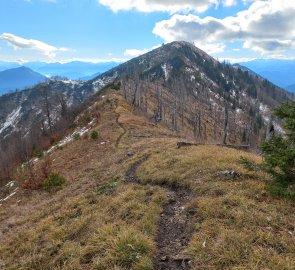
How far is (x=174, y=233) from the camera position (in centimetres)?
1076

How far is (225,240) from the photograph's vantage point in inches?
358

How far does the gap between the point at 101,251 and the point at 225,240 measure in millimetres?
3759

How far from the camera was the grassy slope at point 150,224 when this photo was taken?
8781 mm

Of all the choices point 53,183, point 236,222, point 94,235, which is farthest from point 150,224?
point 53,183

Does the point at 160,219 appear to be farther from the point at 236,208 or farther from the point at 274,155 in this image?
the point at 274,155

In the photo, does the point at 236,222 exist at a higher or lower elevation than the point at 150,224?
higher

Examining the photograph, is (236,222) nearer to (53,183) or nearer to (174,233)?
(174,233)

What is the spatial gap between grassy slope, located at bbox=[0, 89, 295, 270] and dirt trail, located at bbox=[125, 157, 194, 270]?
27 cm

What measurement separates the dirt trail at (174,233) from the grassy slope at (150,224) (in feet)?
0.90

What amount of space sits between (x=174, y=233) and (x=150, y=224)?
92 centimetres

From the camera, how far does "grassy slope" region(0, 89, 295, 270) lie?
28.8 ft

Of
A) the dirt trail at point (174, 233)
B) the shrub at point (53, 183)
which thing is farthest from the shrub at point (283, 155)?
the shrub at point (53, 183)

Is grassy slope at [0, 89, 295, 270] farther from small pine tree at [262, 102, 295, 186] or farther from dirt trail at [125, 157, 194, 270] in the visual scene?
small pine tree at [262, 102, 295, 186]

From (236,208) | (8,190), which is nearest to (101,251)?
(236,208)
